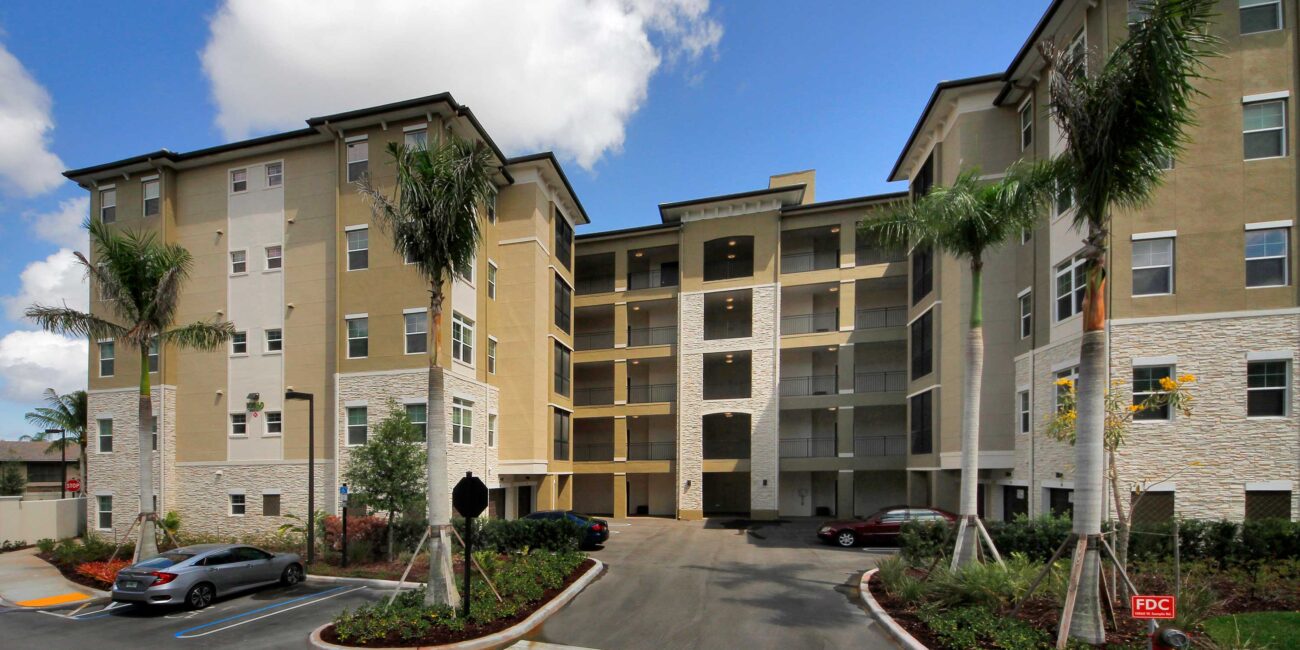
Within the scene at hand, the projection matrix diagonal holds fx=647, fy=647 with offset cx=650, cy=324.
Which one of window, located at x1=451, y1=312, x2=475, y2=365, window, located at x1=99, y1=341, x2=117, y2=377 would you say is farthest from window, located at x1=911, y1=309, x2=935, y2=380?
window, located at x1=99, y1=341, x2=117, y2=377

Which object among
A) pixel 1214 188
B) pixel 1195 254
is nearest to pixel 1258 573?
pixel 1195 254

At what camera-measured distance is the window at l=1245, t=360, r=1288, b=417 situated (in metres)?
15.7

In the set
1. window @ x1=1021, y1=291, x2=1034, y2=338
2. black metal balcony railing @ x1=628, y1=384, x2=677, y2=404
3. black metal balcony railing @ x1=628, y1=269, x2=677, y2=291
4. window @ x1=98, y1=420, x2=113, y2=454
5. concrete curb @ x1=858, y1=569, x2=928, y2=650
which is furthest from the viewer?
black metal balcony railing @ x1=628, y1=269, x2=677, y2=291

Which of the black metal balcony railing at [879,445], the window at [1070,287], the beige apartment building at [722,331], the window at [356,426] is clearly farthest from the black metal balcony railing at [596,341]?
the window at [1070,287]

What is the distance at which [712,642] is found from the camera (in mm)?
11438

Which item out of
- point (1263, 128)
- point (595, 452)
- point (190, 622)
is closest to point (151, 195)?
point (190, 622)

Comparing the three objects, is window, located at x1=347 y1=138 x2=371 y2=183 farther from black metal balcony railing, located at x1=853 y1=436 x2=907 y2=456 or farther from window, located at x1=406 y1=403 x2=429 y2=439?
black metal balcony railing, located at x1=853 y1=436 x2=907 y2=456

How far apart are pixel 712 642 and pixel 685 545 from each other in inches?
508

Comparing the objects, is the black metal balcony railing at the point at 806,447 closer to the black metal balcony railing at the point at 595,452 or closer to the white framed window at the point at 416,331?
the black metal balcony railing at the point at 595,452

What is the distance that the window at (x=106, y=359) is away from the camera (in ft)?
88.5

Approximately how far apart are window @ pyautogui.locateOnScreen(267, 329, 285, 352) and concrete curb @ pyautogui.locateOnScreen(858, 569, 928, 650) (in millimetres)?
22072

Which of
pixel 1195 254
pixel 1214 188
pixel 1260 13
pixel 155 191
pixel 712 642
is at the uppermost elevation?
pixel 1260 13

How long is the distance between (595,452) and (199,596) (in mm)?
23446

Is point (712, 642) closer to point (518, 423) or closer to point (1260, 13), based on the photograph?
point (518, 423)
